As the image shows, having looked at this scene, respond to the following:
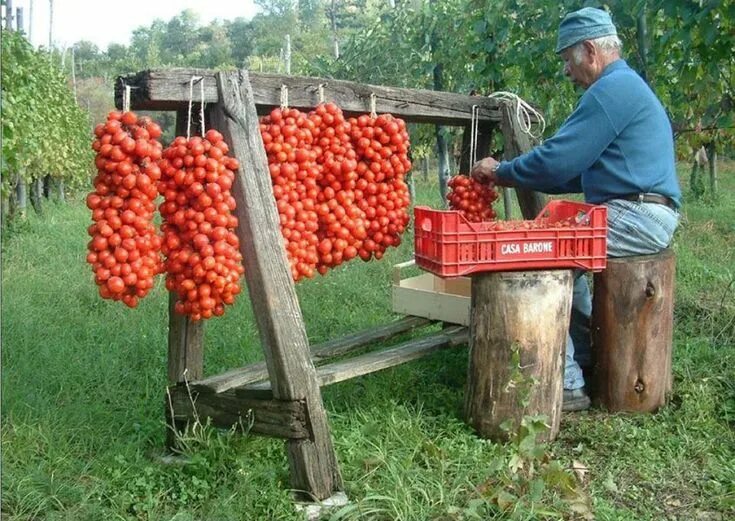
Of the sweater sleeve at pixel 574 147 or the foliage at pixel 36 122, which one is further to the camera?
the foliage at pixel 36 122

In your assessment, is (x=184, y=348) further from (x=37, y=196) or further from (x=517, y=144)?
(x=37, y=196)

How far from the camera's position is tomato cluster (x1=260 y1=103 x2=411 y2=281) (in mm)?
3455

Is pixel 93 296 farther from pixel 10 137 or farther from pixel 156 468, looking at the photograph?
pixel 156 468

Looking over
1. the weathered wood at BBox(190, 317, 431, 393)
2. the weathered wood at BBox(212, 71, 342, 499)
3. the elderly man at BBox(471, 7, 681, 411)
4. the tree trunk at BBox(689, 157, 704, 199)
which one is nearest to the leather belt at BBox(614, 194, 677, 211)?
the elderly man at BBox(471, 7, 681, 411)

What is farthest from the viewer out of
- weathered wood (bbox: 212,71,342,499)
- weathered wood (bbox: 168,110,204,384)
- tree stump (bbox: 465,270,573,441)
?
tree stump (bbox: 465,270,573,441)

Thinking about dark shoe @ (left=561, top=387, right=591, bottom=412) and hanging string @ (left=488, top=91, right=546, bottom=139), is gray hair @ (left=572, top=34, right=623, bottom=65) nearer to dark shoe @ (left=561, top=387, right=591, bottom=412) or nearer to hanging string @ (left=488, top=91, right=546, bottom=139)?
hanging string @ (left=488, top=91, right=546, bottom=139)

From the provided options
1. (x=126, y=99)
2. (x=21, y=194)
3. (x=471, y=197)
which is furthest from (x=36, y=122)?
(x=126, y=99)

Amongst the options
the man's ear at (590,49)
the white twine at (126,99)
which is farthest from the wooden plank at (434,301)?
the white twine at (126,99)

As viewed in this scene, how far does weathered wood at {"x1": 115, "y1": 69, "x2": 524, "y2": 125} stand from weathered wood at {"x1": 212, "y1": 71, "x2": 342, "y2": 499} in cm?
11

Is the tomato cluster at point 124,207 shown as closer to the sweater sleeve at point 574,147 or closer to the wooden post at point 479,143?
the sweater sleeve at point 574,147

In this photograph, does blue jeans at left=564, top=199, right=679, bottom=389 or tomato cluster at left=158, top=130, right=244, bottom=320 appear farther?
blue jeans at left=564, top=199, right=679, bottom=389

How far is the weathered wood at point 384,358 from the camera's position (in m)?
3.61

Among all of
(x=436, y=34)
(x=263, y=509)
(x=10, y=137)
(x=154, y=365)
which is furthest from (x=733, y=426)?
(x=436, y=34)

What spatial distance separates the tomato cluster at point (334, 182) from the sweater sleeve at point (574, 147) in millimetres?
626
